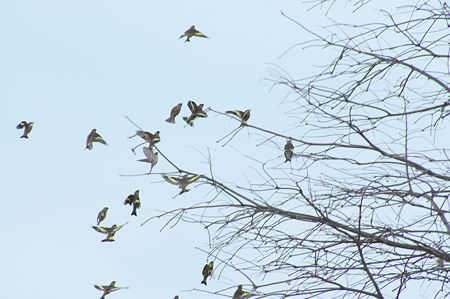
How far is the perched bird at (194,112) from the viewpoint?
5.83m

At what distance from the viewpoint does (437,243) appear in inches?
209

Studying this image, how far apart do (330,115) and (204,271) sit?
1.22 m

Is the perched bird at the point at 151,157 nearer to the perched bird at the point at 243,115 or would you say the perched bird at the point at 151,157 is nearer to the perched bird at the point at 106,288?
the perched bird at the point at 243,115

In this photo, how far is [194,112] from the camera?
5859 mm

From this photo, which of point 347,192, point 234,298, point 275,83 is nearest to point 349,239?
point 347,192

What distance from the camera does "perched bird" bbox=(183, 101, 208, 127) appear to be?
19.1ft

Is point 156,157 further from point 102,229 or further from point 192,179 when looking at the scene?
point 102,229

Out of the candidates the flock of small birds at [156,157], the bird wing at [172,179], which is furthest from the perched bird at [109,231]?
the bird wing at [172,179]

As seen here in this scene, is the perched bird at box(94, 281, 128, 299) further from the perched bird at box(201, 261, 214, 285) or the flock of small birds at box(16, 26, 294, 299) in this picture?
the perched bird at box(201, 261, 214, 285)

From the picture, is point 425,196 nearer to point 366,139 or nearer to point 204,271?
point 366,139

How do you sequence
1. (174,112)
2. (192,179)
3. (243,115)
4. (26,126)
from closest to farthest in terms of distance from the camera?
(192,179) → (243,115) → (174,112) → (26,126)

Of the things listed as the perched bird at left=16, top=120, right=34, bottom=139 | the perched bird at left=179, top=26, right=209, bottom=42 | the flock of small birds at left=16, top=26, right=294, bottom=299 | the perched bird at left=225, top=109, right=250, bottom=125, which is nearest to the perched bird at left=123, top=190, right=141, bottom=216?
the flock of small birds at left=16, top=26, right=294, bottom=299

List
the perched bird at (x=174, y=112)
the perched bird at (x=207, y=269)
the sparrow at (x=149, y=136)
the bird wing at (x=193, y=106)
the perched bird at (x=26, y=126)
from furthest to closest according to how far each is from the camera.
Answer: the perched bird at (x=26, y=126), the perched bird at (x=174, y=112), the bird wing at (x=193, y=106), the sparrow at (x=149, y=136), the perched bird at (x=207, y=269)

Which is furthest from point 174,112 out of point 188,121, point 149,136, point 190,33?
point 190,33
